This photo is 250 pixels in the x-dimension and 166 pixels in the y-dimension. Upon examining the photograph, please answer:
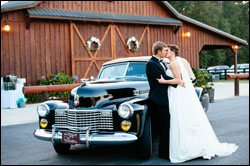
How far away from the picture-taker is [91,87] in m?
5.67

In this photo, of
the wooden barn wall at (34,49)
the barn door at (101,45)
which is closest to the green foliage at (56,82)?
the wooden barn wall at (34,49)

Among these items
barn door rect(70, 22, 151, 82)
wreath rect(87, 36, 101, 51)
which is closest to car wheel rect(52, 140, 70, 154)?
barn door rect(70, 22, 151, 82)

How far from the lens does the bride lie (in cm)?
535

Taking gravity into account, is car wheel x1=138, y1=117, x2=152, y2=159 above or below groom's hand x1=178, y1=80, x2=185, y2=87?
below

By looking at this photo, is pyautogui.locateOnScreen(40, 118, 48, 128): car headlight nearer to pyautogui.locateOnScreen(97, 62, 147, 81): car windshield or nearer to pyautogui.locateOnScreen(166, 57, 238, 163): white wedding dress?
pyautogui.locateOnScreen(97, 62, 147, 81): car windshield

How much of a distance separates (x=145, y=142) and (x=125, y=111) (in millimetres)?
566

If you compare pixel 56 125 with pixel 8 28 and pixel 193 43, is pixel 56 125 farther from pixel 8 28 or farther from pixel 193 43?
pixel 193 43

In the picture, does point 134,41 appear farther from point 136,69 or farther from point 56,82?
point 136,69

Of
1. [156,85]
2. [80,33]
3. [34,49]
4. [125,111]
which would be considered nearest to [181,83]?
[156,85]

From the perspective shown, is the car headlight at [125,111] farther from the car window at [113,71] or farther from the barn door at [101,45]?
the barn door at [101,45]

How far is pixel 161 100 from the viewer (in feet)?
18.1

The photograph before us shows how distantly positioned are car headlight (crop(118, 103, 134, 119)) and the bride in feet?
2.47

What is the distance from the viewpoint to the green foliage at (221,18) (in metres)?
47.2

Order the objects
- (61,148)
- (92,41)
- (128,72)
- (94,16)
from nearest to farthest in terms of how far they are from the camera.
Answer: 1. (61,148)
2. (128,72)
3. (94,16)
4. (92,41)
